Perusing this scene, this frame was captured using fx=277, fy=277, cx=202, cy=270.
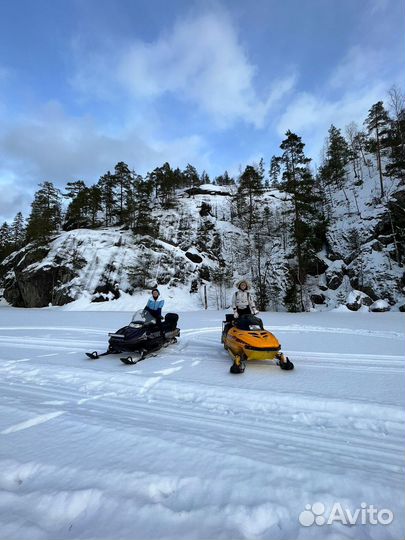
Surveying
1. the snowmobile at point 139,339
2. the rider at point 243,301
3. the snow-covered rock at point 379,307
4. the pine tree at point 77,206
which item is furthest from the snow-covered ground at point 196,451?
the pine tree at point 77,206

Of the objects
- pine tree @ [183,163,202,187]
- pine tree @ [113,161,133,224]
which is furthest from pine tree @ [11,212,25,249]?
pine tree @ [183,163,202,187]

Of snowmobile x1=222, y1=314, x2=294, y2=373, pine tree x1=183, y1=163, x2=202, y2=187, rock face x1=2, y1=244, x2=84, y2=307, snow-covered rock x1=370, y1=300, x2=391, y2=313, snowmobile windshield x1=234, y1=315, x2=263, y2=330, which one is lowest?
snow-covered rock x1=370, y1=300, x2=391, y2=313

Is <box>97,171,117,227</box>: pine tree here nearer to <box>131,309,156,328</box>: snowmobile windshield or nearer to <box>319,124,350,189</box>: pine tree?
<box>319,124,350,189</box>: pine tree

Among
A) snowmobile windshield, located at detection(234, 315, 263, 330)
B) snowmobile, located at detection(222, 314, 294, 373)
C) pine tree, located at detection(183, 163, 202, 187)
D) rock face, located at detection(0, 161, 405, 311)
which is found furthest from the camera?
pine tree, located at detection(183, 163, 202, 187)

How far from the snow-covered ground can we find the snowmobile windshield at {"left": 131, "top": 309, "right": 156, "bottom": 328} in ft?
5.19

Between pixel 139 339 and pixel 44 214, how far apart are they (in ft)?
116

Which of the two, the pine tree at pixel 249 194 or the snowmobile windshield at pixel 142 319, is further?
the pine tree at pixel 249 194

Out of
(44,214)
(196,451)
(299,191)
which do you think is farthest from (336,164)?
(196,451)

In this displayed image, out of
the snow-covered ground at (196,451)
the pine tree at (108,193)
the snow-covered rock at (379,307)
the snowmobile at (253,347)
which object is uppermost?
the pine tree at (108,193)

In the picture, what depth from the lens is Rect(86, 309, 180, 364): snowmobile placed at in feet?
20.4

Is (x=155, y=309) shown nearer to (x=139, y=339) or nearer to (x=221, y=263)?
(x=139, y=339)

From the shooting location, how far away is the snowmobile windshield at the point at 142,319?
6.70m

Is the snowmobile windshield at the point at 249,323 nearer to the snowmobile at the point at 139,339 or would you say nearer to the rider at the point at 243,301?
the rider at the point at 243,301

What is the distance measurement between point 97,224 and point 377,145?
3837 cm
